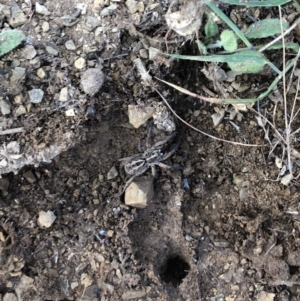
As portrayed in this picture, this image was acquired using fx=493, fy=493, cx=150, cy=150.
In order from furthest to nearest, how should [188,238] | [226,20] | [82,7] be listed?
[188,238], [82,7], [226,20]

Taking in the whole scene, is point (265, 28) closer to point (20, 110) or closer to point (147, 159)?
point (147, 159)

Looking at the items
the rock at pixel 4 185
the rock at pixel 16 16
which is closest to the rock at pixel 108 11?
the rock at pixel 16 16

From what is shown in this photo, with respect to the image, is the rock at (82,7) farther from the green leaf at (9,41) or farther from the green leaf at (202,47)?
the green leaf at (202,47)

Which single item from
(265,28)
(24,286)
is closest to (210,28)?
(265,28)

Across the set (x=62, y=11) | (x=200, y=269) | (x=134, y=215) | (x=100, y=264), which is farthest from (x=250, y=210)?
(x=62, y=11)

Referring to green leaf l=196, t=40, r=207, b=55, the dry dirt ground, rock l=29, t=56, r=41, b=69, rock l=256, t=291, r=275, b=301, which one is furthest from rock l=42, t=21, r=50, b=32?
rock l=256, t=291, r=275, b=301
